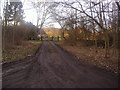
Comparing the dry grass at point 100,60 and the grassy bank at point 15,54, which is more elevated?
the grassy bank at point 15,54

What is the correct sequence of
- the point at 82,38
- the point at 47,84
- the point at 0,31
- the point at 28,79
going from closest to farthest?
the point at 47,84
the point at 28,79
the point at 0,31
the point at 82,38

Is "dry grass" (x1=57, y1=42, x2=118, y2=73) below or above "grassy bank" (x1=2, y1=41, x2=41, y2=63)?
below

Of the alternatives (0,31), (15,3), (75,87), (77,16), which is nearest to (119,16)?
(77,16)

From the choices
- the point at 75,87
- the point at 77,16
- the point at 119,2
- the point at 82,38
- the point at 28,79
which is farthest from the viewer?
the point at 82,38

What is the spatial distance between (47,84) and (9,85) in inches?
55.7

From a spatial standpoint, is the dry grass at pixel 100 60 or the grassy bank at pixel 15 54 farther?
the grassy bank at pixel 15 54

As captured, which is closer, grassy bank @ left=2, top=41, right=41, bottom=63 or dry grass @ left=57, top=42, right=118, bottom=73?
dry grass @ left=57, top=42, right=118, bottom=73

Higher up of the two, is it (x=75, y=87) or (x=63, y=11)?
(x=63, y=11)

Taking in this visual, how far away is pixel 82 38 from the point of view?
84.7 ft

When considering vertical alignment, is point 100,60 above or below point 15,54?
below

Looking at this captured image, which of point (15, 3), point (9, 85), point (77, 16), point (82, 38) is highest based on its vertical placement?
point (15, 3)

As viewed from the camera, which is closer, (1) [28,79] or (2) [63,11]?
(1) [28,79]

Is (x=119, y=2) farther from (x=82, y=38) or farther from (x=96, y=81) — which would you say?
(x=82, y=38)

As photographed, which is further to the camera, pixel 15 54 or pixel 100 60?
pixel 15 54
